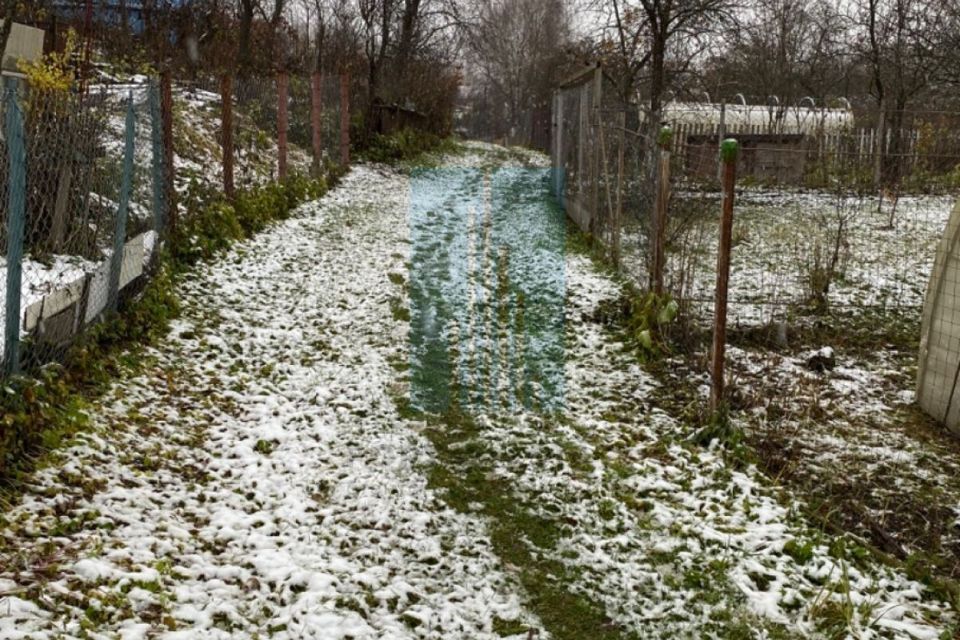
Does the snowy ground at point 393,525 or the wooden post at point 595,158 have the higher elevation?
the wooden post at point 595,158

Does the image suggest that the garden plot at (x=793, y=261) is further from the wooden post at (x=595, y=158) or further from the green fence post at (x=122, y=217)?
the green fence post at (x=122, y=217)

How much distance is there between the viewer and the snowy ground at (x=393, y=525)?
3.60 meters


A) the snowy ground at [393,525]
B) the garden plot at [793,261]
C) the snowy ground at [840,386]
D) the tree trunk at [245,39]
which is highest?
the tree trunk at [245,39]

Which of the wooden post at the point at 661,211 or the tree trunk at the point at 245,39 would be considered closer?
the wooden post at the point at 661,211

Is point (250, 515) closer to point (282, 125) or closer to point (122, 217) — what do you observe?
point (122, 217)

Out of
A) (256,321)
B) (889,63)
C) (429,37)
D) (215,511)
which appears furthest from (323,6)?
(215,511)

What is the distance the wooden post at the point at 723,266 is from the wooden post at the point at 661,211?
1.87 metres

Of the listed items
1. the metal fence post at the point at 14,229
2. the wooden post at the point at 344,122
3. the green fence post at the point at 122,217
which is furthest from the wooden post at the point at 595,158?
the wooden post at the point at 344,122

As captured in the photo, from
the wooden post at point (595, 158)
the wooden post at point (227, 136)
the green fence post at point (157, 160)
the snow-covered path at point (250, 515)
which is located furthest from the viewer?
the wooden post at point (595, 158)

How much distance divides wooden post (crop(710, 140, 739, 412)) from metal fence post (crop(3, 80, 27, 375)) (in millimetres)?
4294

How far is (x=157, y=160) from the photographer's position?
829 centimetres

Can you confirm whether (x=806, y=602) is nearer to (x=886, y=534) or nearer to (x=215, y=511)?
(x=886, y=534)

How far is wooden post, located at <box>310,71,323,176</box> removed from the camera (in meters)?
16.0

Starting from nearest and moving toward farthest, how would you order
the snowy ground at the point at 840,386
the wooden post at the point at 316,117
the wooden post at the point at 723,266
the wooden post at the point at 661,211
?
the snowy ground at the point at 840,386 < the wooden post at the point at 723,266 < the wooden post at the point at 661,211 < the wooden post at the point at 316,117
